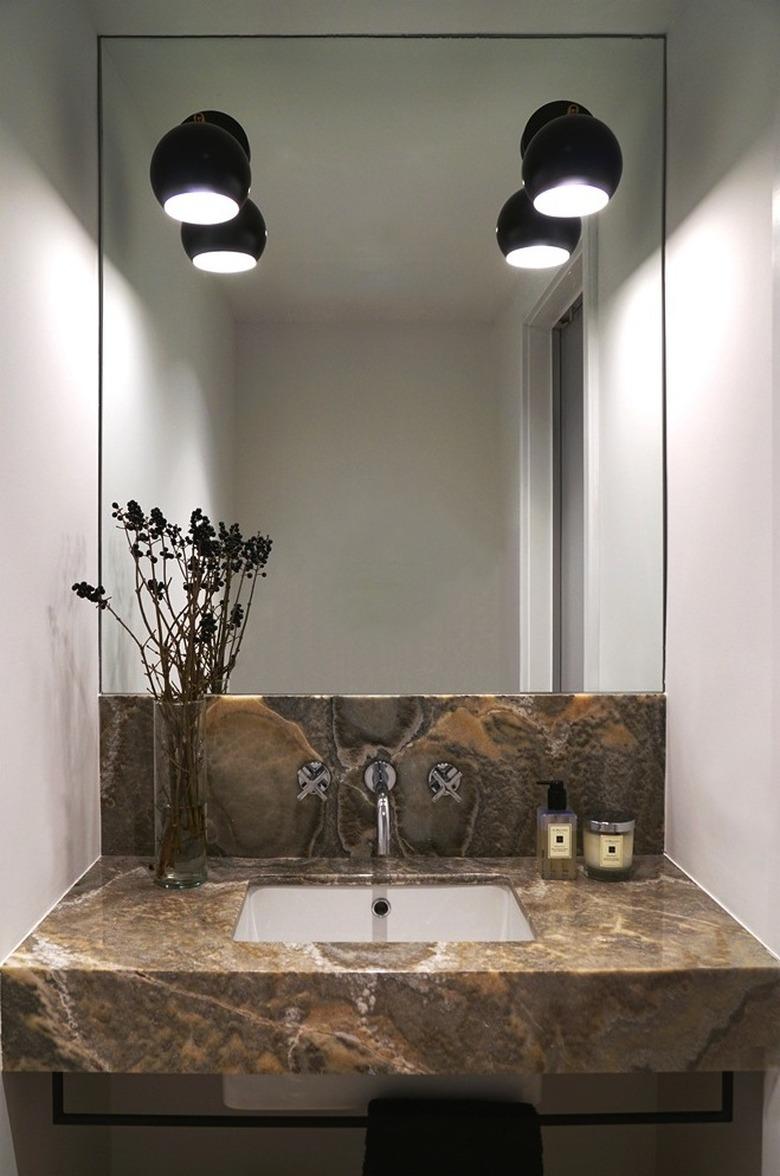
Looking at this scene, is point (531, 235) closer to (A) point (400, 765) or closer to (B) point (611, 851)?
(A) point (400, 765)

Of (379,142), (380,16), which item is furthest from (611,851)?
(380,16)

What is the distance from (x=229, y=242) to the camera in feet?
5.98

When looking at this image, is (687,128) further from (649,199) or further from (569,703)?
(569,703)

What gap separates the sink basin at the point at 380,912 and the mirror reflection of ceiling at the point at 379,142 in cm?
109

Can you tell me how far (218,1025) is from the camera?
1.27 metres

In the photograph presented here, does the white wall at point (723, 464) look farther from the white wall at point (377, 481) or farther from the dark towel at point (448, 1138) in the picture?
the dark towel at point (448, 1138)

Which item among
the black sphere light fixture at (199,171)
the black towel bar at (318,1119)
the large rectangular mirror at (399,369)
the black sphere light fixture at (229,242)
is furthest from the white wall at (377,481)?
the black towel bar at (318,1119)

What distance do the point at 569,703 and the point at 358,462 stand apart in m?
0.62

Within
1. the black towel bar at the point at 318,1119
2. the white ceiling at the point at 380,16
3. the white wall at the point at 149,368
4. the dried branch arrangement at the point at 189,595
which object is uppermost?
the white ceiling at the point at 380,16

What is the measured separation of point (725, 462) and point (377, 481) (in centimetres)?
66

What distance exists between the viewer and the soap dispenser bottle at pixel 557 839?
5.48 feet

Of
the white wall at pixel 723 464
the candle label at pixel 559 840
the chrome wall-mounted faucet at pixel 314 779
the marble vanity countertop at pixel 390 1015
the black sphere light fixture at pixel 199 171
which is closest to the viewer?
the marble vanity countertop at pixel 390 1015

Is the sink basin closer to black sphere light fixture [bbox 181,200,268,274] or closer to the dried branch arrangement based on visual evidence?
the dried branch arrangement

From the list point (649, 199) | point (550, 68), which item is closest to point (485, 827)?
point (649, 199)
